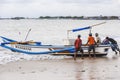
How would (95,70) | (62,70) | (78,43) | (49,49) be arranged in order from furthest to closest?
(49,49)
(78,43)
(62,70)
(95,70)

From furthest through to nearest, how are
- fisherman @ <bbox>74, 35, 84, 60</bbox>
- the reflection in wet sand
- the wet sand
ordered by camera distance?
fisherman @ <bbox>74, 35, 84, 60</bbox> → the wet sand → the reflection in wet sand

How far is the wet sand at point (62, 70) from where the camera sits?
15305 millimetres

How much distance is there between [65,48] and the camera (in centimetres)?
2308

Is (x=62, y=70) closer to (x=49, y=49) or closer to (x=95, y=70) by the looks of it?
(x=95, y=70)

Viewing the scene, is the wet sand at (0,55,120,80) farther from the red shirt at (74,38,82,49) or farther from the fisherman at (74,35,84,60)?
the red shirt at (74,38,82,49)

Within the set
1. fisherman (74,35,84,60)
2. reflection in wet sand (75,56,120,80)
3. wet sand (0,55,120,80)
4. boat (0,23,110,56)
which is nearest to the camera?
reflection in wet sand (75,56,120,80)

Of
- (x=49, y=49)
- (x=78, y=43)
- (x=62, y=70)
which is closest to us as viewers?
(x=62, y=70)

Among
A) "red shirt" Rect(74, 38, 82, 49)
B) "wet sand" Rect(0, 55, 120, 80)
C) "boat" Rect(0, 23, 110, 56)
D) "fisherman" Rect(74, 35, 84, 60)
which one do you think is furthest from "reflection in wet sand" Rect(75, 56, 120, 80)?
"boat" Rect(0, 23, 110, 56)

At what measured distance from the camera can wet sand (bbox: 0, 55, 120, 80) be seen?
15.3 meters

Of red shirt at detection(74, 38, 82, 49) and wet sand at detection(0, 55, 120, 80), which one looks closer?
wet sand at detection(0, 55, 120, 80)

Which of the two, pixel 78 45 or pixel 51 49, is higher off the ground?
pixel 78 45

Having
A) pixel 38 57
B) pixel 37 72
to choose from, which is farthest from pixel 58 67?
pixel 38 57

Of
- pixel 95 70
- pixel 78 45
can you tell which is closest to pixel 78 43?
pixel 78 45

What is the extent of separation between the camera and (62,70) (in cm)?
1752
